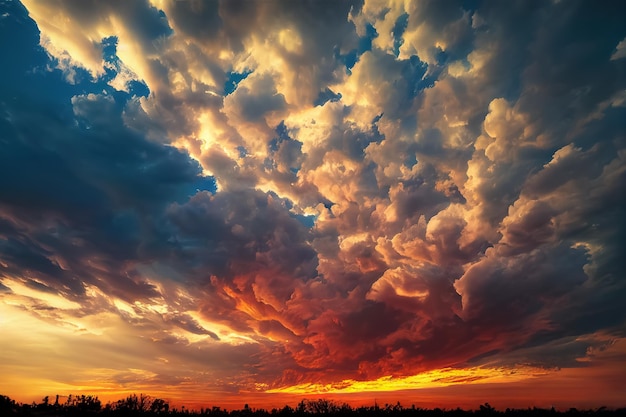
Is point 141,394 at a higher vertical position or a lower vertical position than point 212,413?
higher

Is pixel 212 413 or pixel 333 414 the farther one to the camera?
pixel 333 414

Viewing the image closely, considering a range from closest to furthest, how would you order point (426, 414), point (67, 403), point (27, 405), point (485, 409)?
point (27, 405)
point (67, 403)
point (426, 414)
point (485, 409)

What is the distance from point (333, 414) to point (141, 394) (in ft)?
127

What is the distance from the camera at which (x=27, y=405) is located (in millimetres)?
46094

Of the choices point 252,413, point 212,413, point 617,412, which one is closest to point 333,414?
point 252,413

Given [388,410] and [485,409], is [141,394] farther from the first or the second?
[485,409]

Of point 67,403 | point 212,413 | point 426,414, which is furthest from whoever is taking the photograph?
point 426,414

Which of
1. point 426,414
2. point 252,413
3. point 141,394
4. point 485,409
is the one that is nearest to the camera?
point 141,394

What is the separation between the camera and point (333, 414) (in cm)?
7419

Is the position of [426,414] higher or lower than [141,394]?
lower

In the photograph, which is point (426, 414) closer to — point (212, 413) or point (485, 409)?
point (485, 409)

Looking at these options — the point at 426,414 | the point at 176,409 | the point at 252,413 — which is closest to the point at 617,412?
the point at 426,414

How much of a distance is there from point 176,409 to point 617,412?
90548 millimetres

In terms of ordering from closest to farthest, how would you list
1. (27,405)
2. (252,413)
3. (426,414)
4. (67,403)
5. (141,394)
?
(27,405) → (67,403) → (141,394) → (252,413) → (426,414)
